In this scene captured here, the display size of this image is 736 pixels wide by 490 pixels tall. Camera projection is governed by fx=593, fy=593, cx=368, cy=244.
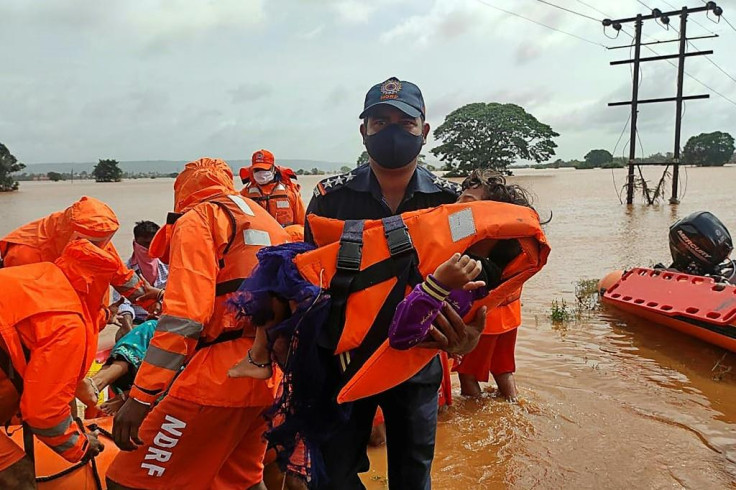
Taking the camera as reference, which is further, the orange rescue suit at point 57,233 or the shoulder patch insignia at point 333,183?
the orange rescue suit at point 57,233

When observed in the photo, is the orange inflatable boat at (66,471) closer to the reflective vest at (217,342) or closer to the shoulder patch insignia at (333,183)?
the reflective vest at (217,342)

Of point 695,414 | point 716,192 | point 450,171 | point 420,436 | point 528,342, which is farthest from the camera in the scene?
point 450,171

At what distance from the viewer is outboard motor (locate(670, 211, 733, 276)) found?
234 inches

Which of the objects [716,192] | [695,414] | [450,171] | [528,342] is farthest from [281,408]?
[450,171]

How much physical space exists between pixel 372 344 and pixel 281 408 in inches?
18.5

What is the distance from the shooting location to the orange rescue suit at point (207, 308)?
231cm

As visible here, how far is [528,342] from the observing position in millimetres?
6203

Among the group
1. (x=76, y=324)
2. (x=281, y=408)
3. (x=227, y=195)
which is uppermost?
(x=227, y=195)

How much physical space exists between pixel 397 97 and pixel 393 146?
0.19 m

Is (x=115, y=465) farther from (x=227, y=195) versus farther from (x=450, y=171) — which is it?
(x=450, y=171)

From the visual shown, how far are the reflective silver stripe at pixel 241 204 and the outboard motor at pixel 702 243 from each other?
5.03m

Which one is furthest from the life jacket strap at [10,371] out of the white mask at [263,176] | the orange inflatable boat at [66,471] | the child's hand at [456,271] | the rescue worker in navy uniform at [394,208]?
the white mask at [263,176]

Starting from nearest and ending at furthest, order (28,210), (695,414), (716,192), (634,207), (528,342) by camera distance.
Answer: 1. (695,414)
2. (528,342)
3. (28,210)
4. (634,207)
5. (716,192)

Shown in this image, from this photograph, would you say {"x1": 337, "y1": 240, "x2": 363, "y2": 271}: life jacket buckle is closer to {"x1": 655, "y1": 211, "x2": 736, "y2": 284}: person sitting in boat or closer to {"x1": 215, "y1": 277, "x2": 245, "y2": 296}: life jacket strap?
{"x1": 215, "y1": 277, "x2": 245, "y2": 296}: life jacket strap
